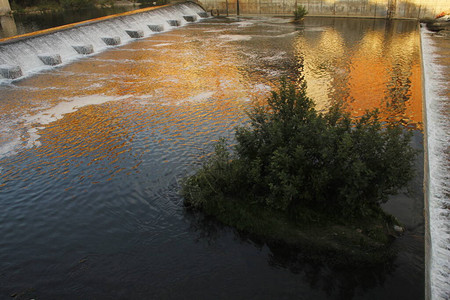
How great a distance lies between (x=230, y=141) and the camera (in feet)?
34.0

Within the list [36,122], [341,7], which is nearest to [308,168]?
[36,122]

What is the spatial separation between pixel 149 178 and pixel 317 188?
13.4ft

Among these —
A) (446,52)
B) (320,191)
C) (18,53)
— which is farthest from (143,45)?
(320,191)

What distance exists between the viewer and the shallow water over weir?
6.04 meters

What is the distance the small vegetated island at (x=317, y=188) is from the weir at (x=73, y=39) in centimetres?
1446

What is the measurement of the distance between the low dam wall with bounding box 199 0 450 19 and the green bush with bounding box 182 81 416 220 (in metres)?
30.5

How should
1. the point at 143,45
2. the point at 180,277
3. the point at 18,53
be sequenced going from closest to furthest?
the point at 180,277 < the point at 18,53 < the point at 143,45

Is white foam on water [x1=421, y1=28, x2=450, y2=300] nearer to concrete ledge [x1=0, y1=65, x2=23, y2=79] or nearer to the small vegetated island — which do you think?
the small vegetated island

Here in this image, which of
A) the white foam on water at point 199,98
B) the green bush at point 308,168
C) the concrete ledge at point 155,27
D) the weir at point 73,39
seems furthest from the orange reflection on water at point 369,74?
the weir at point 73,39

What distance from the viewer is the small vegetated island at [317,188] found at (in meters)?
6.38

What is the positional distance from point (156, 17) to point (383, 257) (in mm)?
29382

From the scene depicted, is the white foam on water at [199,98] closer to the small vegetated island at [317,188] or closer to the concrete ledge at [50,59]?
the small vegetated island at [317,188]

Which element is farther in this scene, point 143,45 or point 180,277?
point 143,45

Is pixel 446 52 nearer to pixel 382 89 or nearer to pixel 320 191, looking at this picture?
pixel 382 89
